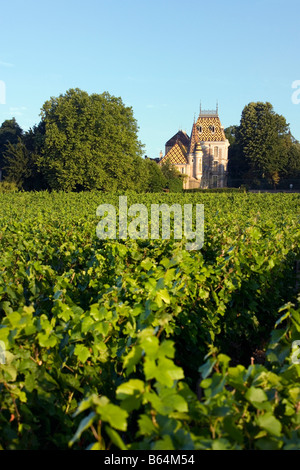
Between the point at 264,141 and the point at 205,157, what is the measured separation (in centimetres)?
1548

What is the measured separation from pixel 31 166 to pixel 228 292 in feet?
154

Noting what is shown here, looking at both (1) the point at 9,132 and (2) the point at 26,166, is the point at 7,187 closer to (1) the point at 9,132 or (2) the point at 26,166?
(2) the point at 26,166

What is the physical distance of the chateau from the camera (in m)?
78.5

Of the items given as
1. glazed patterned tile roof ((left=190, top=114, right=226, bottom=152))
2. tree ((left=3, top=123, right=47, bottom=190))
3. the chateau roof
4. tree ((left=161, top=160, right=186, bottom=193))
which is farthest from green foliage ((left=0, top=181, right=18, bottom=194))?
the chateau roof

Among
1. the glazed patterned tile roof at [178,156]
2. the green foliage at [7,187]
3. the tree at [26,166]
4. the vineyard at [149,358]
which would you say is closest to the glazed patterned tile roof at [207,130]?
the glazed patterned tile roof at [178,156]

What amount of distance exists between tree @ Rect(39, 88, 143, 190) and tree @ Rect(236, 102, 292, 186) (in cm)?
2767

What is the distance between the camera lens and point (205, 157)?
8062cm

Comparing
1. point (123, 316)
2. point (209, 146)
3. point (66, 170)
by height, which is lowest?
point (123, 316)

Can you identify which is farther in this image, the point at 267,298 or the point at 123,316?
the point at 267,298

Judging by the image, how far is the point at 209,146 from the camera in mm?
80500

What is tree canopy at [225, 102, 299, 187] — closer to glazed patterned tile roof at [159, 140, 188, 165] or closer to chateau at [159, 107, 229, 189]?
chateau at [159, 107, 229, 189]
